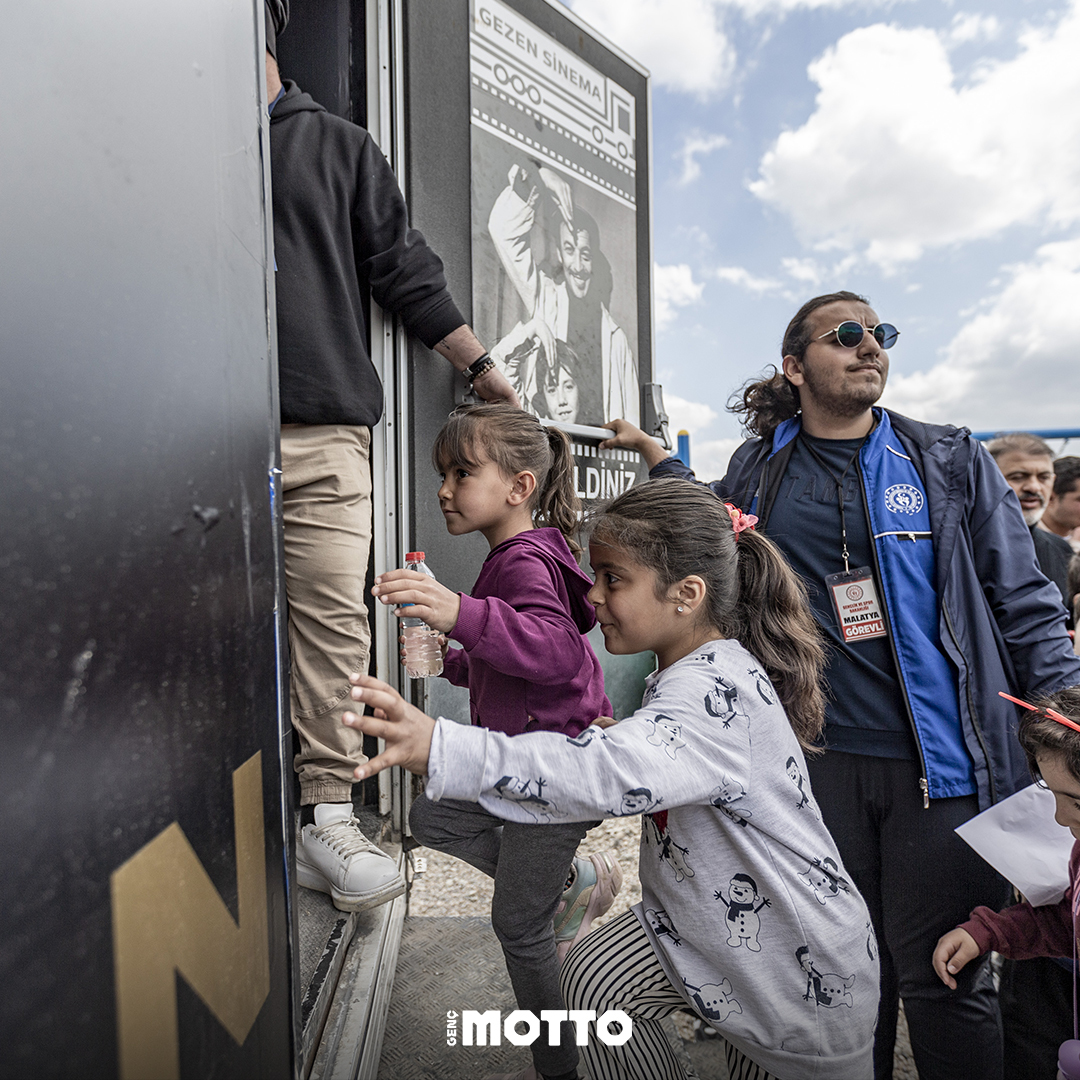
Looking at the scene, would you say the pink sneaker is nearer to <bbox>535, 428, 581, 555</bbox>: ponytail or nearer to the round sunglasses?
<bbox>535, 428, 581, 555</bbox>: ponytail

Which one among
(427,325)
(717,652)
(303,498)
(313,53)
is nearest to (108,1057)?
(717,652)

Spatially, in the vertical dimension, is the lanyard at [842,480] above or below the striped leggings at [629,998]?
above

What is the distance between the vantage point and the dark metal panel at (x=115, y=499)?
482 millimetres

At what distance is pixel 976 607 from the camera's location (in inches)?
66.4

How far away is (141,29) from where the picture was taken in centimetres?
61

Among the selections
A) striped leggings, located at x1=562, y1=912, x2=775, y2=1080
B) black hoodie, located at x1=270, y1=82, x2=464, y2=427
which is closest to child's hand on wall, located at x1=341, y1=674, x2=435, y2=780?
striped leggings, located at x1=562, y1=912, x2=775, y2=1080

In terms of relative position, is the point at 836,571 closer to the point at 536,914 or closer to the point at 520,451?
the point at 520,451

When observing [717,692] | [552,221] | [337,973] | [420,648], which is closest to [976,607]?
[717,692]

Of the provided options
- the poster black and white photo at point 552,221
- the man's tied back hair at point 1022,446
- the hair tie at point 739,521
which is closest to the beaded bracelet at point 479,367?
the poster black and white photo at point 552,221

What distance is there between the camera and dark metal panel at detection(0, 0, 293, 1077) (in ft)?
1.58

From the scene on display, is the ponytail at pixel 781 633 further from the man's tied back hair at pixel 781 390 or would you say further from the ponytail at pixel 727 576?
the man's tied back hair at pixel 781 390

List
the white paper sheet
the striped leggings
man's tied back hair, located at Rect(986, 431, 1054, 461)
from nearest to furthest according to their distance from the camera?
1. the striped leggings
2. the white paper sheet
3. man's tied back hair, located at Rect(986, 431, 1054, 461)

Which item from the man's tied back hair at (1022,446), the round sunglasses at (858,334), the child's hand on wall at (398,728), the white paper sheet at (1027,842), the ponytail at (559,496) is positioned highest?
the round sunglasses at (858,334)

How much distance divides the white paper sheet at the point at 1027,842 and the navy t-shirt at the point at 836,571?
0.20 metres
